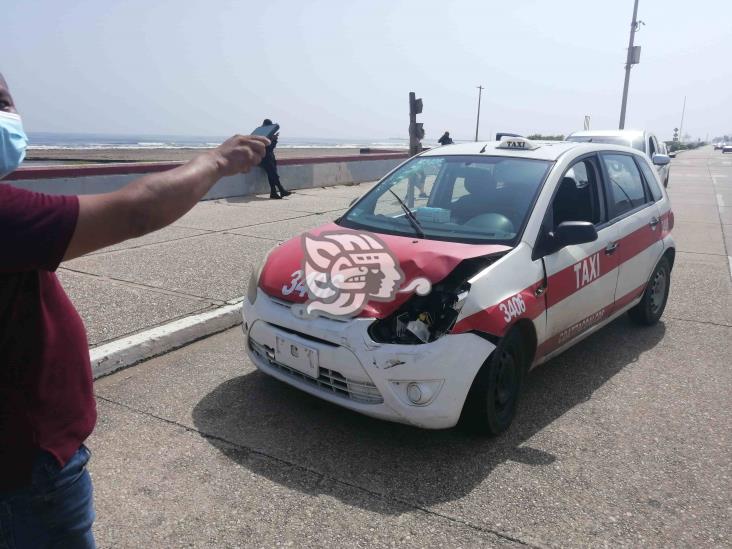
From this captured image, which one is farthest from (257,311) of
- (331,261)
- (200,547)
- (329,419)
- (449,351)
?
(200,547)

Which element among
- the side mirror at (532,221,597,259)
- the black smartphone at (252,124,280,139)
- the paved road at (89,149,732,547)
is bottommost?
the paved road at (89,149,732,547)

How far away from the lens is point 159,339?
4695 mm

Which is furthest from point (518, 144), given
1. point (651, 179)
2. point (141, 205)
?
point (141, 205)

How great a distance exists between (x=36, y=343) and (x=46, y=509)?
0.40 meters

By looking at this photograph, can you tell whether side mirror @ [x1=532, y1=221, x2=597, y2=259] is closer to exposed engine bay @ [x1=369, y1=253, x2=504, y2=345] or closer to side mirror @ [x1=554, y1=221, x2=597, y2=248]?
side mirror @ [x1=554, y1=221, x2=597, y2=248]

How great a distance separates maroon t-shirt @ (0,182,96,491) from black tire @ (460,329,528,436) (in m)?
2.26

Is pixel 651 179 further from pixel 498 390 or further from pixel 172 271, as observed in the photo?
pixel 172 271

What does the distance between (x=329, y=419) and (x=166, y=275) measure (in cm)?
348

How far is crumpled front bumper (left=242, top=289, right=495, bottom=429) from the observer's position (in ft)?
10.5

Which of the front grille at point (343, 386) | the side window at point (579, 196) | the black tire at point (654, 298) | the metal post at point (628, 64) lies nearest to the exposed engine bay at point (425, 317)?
the front grille at point (343, 386)

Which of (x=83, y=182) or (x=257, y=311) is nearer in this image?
(x=257, y=311)

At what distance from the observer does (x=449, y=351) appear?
3.21 metres

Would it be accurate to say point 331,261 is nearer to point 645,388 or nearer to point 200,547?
point 200,547

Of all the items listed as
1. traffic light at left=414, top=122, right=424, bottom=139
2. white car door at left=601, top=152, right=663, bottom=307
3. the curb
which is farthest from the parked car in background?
the curb
